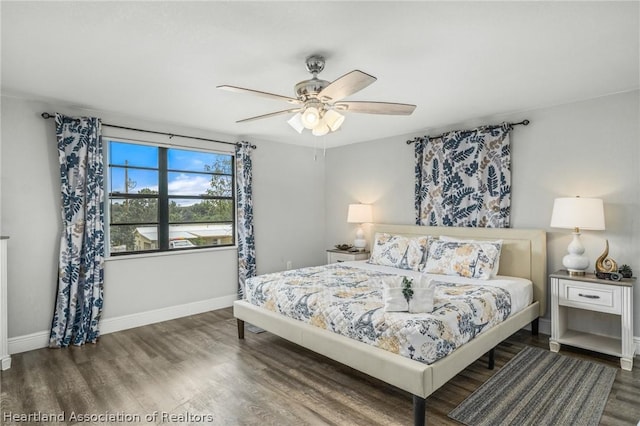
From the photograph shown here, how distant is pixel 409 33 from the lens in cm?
221

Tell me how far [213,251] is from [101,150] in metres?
1.88

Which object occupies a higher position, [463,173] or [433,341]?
[463,173]

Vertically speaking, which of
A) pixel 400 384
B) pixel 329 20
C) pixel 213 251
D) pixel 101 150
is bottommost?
pixel 400 384

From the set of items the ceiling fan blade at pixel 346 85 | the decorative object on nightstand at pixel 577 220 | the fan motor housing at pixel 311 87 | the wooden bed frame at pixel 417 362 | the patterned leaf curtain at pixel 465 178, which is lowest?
the wooden bed frame at pixel 417 362

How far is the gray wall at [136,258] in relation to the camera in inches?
135

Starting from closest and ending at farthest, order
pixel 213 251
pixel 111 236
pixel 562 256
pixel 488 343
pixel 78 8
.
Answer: pixel 78 8 → pixel 488 343 → pixel 562 256 → pixel 111 236 → pixel 213 251

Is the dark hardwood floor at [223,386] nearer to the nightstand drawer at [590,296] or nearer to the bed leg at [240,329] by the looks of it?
the bed leg at [240,329]

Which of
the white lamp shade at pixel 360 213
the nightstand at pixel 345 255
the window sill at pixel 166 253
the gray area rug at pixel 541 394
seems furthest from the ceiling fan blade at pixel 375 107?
the window sill at pixel 166 253

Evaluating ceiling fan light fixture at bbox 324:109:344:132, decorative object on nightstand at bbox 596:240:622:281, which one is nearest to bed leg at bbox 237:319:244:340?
ceiling fan light fixture at bbox 324:109:344:132

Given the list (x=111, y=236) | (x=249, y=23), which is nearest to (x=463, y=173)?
(x=249, y=23)

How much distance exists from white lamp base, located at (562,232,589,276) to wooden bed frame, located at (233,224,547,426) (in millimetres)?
353

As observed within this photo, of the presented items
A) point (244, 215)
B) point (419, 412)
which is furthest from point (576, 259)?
point (244, 215)

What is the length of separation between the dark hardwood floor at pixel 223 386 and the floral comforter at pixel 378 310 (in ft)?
1.40

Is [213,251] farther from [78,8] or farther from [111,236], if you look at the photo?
[78,8]
